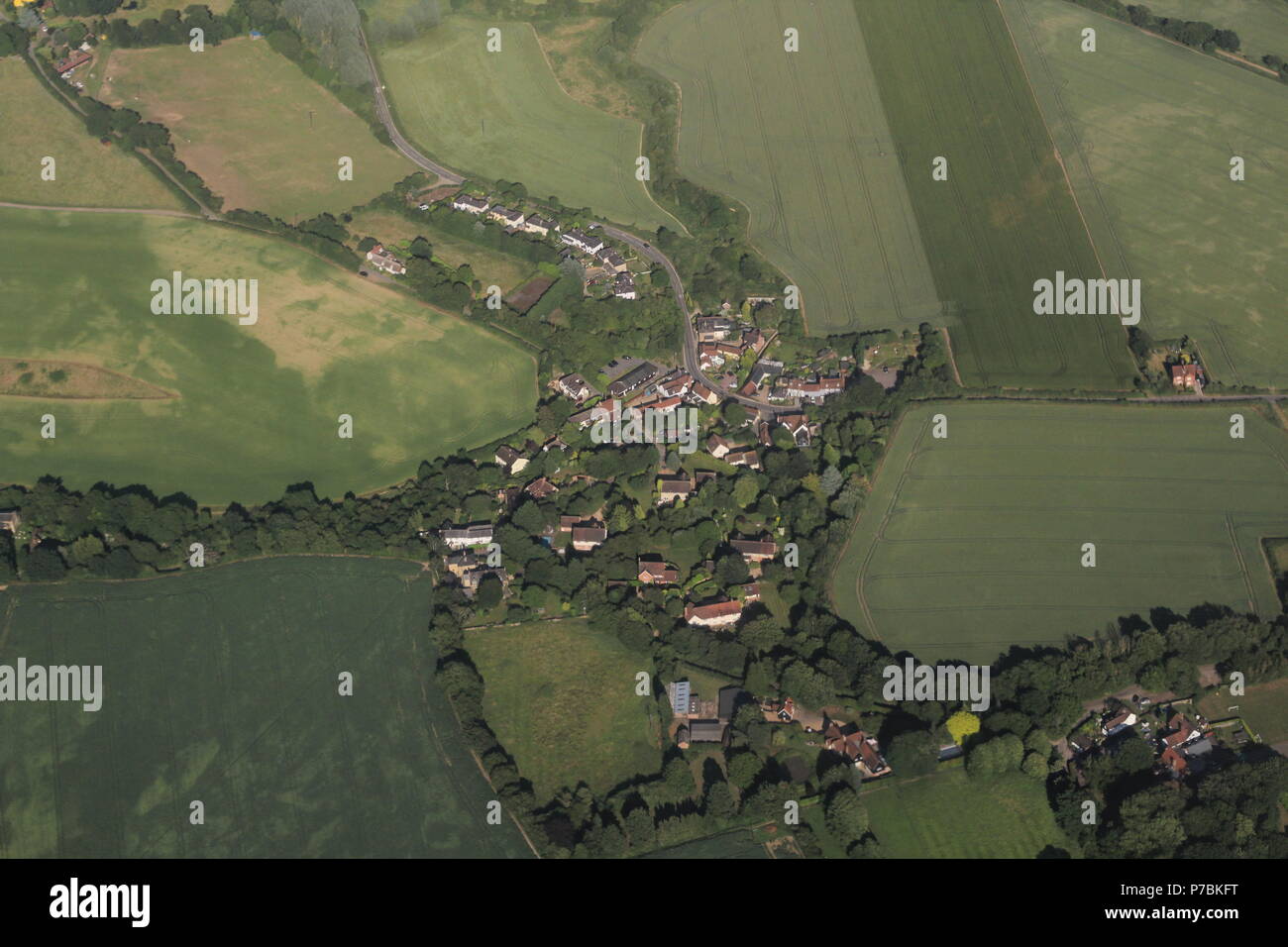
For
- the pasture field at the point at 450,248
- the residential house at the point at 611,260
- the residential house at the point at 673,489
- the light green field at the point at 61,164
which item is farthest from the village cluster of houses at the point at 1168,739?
the light green field at the point at 61,164

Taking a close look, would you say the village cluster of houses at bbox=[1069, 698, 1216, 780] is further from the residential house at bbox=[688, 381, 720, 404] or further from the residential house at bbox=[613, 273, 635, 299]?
→ the residential house at bbox=[613, 273, 635, 299]

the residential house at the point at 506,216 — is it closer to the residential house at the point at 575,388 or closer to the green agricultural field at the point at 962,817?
the residential house at the point at 575,388

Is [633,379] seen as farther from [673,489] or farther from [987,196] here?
[987,196]

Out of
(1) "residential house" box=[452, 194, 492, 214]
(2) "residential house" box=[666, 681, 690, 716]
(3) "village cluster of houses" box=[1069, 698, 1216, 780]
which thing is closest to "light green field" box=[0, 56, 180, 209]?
(1) "residential house" box=[452, 194, 492, 214]

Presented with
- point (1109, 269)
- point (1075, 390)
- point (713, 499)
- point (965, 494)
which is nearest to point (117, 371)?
point (713, 499)

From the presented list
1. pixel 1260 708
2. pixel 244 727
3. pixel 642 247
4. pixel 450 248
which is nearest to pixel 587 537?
pixel 244 727

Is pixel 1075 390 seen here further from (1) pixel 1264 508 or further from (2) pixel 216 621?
(2) pixel 216 621
